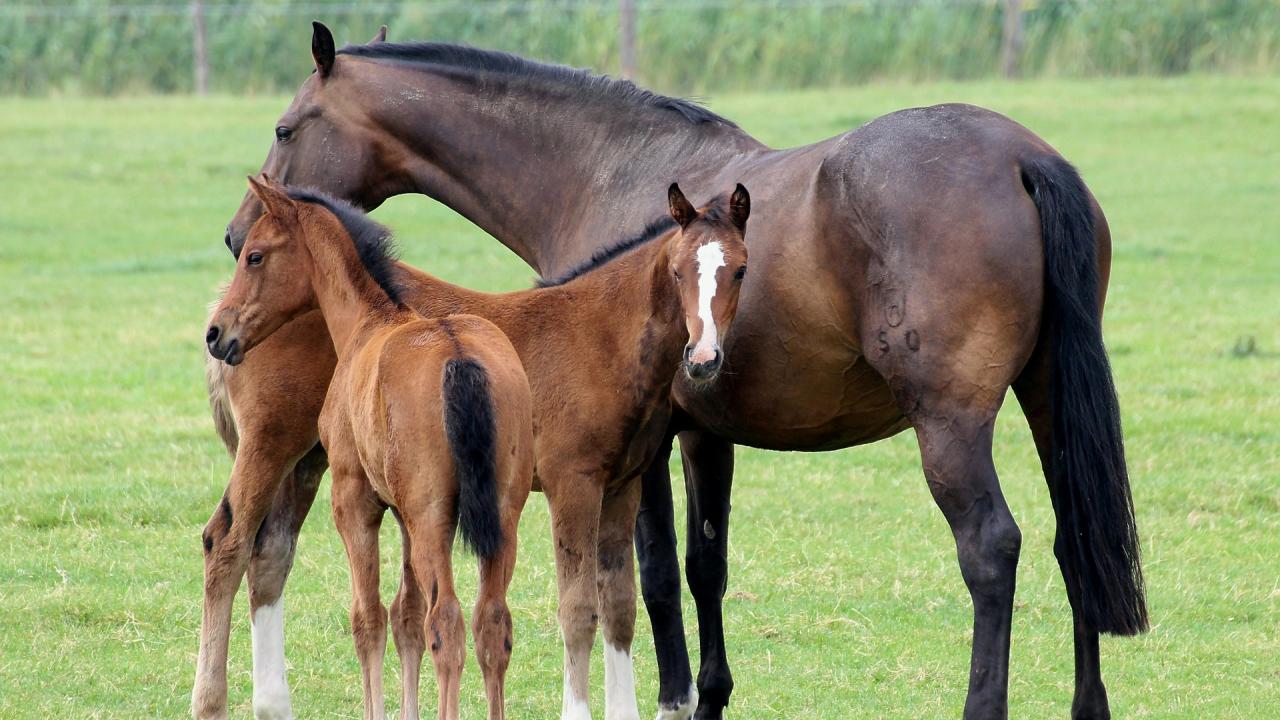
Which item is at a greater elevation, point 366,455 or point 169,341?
point 366,455

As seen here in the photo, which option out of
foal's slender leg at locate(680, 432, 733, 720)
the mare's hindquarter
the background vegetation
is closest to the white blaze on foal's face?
the mare's hindquarter

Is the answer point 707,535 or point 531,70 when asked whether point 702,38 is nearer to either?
point 531,70

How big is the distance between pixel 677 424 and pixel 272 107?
62.5 feet

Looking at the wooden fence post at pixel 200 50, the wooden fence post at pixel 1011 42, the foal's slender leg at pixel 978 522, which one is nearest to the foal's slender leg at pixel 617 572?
A: the foal's slender leg at pixel 978 522

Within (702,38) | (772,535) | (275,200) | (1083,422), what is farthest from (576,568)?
(702,38)

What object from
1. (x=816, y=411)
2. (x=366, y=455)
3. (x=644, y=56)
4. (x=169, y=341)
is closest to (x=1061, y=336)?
(x=816, y=411)

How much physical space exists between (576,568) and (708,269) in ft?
3.28

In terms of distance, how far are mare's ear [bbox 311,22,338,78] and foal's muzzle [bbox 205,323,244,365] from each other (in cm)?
150

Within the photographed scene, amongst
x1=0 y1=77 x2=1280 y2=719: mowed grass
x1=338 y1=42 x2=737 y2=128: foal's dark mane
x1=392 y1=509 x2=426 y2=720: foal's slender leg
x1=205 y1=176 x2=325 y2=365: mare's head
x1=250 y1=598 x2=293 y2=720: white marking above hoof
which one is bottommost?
x1=0 y1=77 x2=1280 y2=719: mowed grass

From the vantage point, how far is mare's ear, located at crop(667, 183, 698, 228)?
4664 millimetres

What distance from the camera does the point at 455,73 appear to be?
6.32 metres

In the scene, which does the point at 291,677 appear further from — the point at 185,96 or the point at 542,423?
the point at 185,96

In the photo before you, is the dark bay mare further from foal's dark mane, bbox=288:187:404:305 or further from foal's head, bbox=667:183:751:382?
foal's dark mane, bbox=288:187:404:305

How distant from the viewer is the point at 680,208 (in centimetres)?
471
